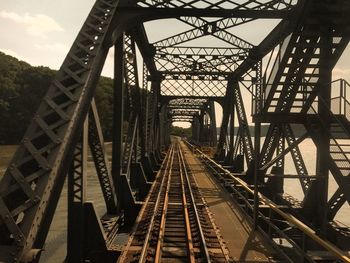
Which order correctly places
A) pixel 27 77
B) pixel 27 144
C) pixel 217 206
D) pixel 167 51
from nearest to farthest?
pixel 27 144, pixel 217 206, pixel 167 51, pixel 27 77

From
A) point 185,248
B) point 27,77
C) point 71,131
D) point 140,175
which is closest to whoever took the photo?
point 71,131

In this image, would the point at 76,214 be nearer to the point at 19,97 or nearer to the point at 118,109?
the point at 118,109

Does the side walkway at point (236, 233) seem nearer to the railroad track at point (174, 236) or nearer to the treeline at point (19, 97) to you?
the railroad track at point (174, 236)

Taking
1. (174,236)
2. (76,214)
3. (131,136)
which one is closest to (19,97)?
(131,136)

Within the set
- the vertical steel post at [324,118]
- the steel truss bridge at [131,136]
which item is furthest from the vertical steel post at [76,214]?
the vertical steel post at [324,118]

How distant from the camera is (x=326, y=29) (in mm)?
10781

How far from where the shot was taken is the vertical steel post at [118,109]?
38.0 ft

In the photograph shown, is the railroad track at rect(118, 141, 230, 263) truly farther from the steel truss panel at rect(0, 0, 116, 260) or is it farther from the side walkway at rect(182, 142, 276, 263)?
the steel truss panel at rect(0, 0, 116, 260)

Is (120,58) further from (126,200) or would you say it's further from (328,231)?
(328,231)

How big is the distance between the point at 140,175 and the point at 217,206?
514 centimetres

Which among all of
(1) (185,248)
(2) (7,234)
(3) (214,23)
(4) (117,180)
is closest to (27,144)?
(2) (7,234)

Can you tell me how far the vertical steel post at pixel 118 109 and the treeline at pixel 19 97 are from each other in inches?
2336

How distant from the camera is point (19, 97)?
71.4m

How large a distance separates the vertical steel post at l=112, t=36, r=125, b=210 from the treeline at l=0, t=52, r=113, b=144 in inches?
2336
